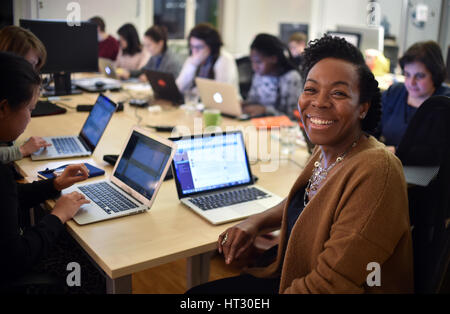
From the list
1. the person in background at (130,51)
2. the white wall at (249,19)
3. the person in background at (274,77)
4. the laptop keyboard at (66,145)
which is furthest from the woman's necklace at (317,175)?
the white wall at (249,19)

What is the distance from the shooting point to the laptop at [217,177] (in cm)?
172

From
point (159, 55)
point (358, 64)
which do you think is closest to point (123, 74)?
point (159, 55)

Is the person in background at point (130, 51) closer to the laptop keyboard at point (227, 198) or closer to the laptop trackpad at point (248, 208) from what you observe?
the laptop keyboard at point (227, 198)

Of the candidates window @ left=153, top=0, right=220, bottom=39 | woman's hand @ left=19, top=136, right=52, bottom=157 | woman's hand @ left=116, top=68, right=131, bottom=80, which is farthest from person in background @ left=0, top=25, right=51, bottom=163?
window @ left=153, top=0, right=220, bottom=39

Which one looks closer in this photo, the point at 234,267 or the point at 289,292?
the point at 289,292

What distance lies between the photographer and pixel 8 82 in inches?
51.3

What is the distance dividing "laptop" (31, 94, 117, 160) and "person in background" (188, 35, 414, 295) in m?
1.00

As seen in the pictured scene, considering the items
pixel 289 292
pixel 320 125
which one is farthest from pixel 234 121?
pixel 289 292

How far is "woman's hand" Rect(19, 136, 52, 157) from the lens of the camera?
7.14 ft

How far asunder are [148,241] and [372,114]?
763 millimetres

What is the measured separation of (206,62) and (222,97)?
996mm

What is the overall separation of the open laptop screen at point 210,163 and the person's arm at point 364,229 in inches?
29.4
